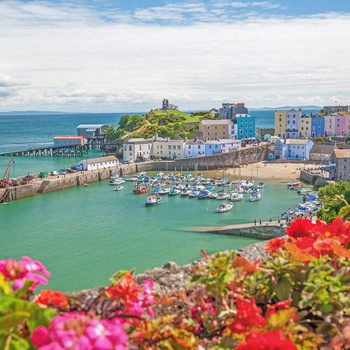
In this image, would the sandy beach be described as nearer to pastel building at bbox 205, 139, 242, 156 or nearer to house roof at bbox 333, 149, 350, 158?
pastel building at bbox 205, 139, 242, 156

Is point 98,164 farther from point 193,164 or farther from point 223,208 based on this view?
point 223,208

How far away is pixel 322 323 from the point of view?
7.61 ft

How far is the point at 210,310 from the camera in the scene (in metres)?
2.38

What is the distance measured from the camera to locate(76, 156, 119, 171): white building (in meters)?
49.3

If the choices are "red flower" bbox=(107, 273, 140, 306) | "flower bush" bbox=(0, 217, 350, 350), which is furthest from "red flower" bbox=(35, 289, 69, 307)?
"red flower" bbox=(107, 273, 140, 306)

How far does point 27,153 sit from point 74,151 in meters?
→ 6.62

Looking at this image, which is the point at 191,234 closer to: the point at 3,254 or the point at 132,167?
the point at 3,254

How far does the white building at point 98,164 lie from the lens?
49.3 metres

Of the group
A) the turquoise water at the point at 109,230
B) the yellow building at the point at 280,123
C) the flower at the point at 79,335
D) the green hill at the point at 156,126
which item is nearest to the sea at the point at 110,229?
the turquoise water at the point at 109,230

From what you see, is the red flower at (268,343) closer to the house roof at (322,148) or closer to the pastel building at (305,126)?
the house roof at (322,148)

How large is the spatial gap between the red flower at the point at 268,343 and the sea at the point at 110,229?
15567mm

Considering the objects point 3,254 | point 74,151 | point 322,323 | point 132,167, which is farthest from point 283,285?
point 74,151

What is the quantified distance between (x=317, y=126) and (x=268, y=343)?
6797 centimetres

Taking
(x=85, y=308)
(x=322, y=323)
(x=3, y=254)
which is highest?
(x=85, y=308)
